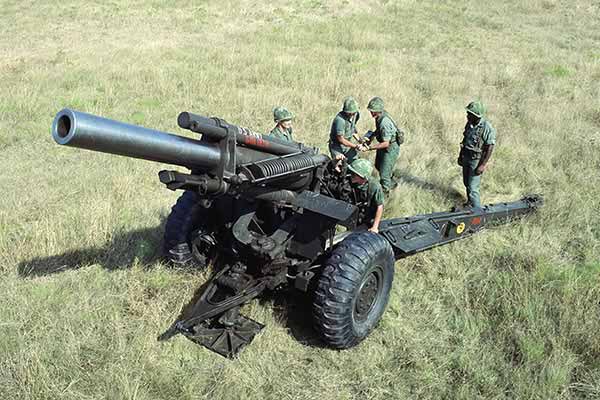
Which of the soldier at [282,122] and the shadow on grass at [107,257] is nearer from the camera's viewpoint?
the shadow on grass at [107,257]

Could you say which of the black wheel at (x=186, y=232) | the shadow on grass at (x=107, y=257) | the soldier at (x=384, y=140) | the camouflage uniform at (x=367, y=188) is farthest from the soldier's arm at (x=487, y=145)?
the shadow on grass at (x=107, y=257)

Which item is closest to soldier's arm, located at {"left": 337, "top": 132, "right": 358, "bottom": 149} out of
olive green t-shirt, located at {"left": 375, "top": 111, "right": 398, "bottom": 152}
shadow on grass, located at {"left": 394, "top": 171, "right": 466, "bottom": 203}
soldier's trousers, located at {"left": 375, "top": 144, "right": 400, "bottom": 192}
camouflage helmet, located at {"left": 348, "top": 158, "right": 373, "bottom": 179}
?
olive green t-shirt, located at {"left": 375, "top": 111, "right": 398, "bottom": 152}

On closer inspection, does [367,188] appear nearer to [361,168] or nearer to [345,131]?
[361,168]

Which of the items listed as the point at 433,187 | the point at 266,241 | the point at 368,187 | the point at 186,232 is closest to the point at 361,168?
the point at 368,187

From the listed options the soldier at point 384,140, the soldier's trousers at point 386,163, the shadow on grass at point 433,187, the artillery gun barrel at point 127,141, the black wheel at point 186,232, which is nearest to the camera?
the artillery gun barrel at point 127,141

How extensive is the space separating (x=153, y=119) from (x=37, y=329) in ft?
22.1

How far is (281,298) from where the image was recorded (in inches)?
204

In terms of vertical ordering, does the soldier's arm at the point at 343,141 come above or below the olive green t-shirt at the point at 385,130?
below

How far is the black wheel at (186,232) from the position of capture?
5.06 m

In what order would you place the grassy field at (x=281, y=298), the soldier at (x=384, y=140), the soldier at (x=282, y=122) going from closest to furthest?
the grassy field at (x=281, y=298) < the soldier at (x=282, y=122) < the soldier at (x=384, y=140)

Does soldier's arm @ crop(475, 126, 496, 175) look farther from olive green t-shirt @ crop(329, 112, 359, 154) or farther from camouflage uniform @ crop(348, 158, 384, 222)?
camouflage uniform @ crop(348, 158, 384, 222)

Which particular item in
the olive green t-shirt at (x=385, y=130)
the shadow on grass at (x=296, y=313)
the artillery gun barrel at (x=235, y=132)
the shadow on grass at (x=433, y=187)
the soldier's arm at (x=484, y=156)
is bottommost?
the shadow on grass at (x=433, y=187)

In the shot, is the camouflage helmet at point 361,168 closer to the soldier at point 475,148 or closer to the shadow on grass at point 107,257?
the shadow on grass at point 107,257

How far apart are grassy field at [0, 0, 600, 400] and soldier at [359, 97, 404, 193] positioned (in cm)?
35
